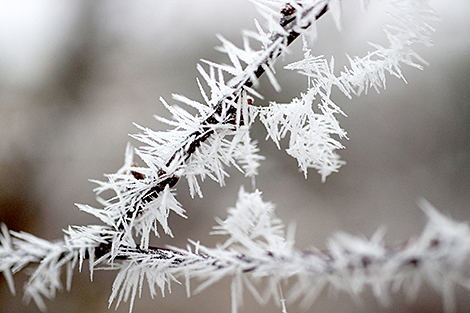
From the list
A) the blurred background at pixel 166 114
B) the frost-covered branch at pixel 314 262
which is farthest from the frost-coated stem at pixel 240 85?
the blurred background at pixel 166 114

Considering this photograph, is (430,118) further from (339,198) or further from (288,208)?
(288,208)

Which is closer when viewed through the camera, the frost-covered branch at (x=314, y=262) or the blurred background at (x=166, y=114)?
the frost-covered branch at (x=314, y=262)

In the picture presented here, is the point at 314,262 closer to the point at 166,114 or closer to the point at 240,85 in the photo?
the point at 240,85

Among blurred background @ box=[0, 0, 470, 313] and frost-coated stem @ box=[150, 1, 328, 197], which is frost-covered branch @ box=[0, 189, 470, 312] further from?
blurred background @ box=[0, 0, 470, 313]

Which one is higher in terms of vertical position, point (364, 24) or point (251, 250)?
point (364, 24)

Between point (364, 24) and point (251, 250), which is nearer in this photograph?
point (251, 250)

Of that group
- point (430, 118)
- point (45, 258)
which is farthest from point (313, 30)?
point (430, 118)

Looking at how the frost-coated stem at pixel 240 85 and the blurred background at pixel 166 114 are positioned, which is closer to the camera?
the frost-coated stem at pixel 240 85

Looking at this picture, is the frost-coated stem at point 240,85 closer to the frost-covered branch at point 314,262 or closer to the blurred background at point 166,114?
the frost-covered branch at point 314,262

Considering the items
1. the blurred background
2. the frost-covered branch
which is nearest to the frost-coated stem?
the frost-covered branch
